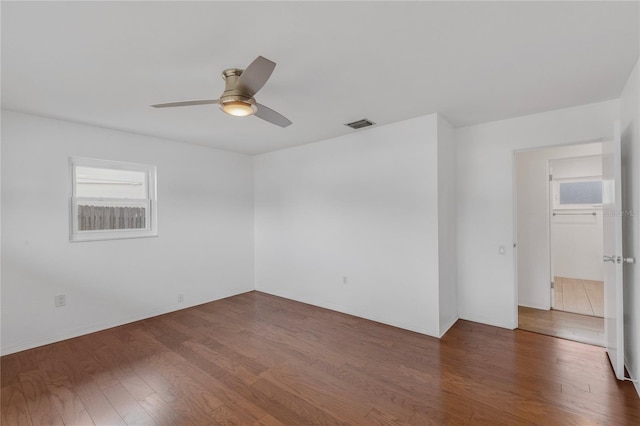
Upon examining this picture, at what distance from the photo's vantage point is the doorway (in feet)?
11.6

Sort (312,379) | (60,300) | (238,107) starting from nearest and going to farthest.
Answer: (238,107) < (312,379) < (60,300)

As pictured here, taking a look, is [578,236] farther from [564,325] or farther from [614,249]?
[614,249]

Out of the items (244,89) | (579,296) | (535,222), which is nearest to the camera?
(244,89)

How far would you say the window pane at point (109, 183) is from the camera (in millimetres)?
3377

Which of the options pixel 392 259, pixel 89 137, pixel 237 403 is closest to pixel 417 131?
pixel 392 259

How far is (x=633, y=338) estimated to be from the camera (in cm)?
223

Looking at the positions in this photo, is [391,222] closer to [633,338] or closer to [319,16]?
[633,338]

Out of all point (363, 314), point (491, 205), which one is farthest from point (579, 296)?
point (363, 314)

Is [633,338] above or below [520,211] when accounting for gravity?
below

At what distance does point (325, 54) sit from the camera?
1894 mm

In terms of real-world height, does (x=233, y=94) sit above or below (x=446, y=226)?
above

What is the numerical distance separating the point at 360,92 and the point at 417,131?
40.6 inches

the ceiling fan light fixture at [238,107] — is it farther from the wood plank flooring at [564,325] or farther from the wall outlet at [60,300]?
the wood plank flooring at [564,325]

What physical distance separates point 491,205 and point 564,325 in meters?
1.63
